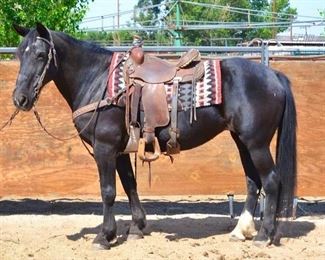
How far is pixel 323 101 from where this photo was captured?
Result: 7109 mm

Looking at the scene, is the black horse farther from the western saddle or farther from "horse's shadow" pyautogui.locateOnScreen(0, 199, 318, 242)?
"horse's shadow" pyautogui.locateOnScreen(0, 199, 318, 242)

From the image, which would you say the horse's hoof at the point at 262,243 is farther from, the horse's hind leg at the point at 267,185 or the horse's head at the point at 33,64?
the horse's head at the point at 33,64

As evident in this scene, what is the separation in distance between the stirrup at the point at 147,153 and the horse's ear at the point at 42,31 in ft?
4.34

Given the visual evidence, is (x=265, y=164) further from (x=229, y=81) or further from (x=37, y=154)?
(x=37, y=154)

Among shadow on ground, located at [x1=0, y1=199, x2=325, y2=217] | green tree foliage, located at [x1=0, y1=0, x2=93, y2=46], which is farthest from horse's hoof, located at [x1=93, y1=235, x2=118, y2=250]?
green tree foliage, located at [x1=0, y1=0, x2=93, y2=46]

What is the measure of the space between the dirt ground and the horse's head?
143 cm

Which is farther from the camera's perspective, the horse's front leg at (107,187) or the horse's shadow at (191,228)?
the horse's shadow at (191,228)

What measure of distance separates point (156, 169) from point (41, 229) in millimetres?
1504

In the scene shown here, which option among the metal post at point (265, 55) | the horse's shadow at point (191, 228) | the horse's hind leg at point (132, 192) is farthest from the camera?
the metal post at point (265, 55)

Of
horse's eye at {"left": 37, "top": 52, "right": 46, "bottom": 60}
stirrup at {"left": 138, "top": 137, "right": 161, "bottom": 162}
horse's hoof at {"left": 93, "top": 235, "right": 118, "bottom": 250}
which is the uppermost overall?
horse's eye at {"left": 37, "top": 52, "right": 46, "bottom": 60}

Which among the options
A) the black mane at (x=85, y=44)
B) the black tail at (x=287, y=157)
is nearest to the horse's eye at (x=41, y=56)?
the black mane at (x=85, y=44)

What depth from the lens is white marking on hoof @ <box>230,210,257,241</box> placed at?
626 cm

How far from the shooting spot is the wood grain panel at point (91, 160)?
23.4 ft

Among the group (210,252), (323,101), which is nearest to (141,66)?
(210,252)
